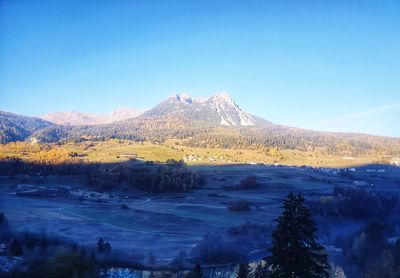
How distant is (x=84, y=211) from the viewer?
58.3 metres

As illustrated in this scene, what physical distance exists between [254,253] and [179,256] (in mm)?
7839

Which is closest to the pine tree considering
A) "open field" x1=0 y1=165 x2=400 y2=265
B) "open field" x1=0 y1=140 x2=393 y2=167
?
"open field" x1=0 y1=165 x2=400 y2=265

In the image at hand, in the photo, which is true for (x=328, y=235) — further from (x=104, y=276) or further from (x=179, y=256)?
(x=104, y=276)

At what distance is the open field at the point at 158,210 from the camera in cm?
4362

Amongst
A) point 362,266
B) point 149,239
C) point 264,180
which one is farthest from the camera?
point 264,180

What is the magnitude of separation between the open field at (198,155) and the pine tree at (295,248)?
96448 mm

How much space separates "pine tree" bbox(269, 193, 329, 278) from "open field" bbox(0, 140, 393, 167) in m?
96.4

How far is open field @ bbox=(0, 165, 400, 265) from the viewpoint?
143ft

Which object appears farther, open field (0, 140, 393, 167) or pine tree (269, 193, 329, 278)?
open field (0, 140, 393, 167)

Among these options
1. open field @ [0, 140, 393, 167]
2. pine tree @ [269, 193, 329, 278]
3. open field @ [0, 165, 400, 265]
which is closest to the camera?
pine tree @ [269, 193, 329, 278]

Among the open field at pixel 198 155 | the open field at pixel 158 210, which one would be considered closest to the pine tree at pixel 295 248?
the open field at pixel 158 210

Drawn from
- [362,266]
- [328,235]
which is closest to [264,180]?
[328,235]

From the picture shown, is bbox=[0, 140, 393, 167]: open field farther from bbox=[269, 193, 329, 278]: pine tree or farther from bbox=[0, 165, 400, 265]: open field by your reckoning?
bbox=[269, 193, 329, 278]: pine tree

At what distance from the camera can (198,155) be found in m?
127
